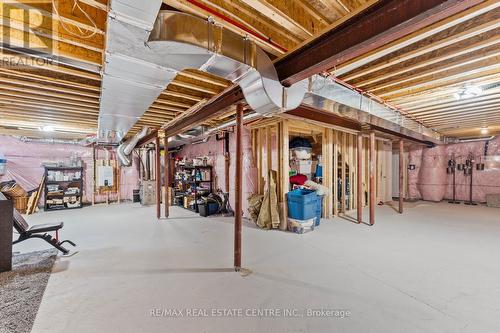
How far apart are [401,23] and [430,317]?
224cm

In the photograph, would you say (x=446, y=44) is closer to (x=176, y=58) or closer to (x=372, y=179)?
(x=176, y=58)

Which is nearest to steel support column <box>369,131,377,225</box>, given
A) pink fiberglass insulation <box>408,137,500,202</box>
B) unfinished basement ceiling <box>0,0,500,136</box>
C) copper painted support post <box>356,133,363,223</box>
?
copper painted support post <box>356,133,363,223</box>

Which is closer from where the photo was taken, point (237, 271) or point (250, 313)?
point (250, 313)

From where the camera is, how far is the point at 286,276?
244cm

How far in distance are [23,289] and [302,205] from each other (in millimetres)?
3835

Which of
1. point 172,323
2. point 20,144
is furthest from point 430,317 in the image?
point 20,144

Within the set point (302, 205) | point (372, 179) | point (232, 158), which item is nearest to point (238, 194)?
point (302, 205)

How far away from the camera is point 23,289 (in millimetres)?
2234

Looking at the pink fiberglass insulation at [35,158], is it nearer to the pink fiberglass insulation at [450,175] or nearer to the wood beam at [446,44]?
the wood beam at [446,44]

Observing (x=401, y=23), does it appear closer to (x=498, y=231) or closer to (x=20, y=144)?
(x=498, y=231)

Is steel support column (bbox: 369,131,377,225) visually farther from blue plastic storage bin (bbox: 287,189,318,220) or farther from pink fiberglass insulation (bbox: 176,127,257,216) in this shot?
pink fiberglass insulation (bbox: 176,127,257,216)

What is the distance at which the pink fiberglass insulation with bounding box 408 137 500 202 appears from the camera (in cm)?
692

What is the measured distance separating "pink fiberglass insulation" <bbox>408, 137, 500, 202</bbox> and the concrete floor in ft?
14.4

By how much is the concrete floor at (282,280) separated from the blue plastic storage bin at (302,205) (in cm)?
38
